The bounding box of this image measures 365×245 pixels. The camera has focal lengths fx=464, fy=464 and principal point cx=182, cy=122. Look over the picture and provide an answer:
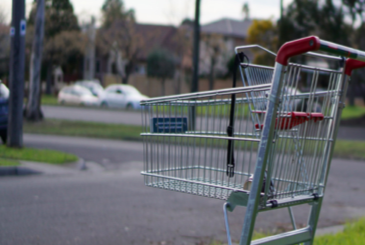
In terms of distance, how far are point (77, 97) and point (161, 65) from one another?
11.1m

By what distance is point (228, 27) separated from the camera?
55156 millimetres

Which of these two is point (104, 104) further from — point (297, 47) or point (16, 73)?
point (297, 47)

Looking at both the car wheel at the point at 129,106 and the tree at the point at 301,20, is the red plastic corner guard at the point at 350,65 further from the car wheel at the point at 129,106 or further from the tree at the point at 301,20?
the car wheel at the point at 129,106

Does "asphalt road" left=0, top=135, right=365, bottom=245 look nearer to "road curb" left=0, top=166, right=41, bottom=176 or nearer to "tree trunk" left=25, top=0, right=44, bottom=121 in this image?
"road curb" left=0, top=166, right=41, bottom=176

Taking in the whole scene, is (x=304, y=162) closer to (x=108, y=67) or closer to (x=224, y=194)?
(x=224, y=194)

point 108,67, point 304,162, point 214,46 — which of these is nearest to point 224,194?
point 304,162

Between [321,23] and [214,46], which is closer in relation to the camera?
[321,23]

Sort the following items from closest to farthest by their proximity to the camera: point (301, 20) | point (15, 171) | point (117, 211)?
point (117, 211) → point (15, 171) → point (301, 20)

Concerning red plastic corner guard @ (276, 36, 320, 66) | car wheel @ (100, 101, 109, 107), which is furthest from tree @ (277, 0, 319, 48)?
red plastic corner guard @ (276, 36, 320, 66)

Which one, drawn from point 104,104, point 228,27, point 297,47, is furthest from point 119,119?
point 228,27

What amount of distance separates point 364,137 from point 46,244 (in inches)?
661

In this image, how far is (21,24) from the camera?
9250 mm

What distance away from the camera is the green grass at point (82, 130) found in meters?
14.4

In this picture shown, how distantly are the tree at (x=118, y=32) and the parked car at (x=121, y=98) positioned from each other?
439 inches
